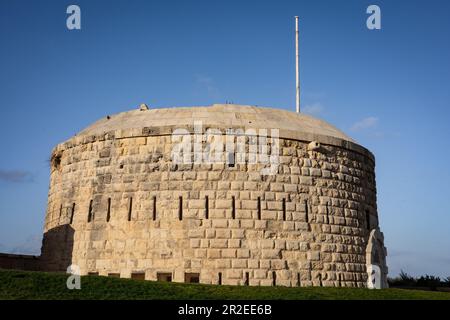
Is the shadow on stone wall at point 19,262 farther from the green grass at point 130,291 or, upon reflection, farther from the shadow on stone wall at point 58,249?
the green grass at point 130,291

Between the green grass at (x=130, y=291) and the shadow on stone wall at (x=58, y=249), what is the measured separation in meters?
4.21

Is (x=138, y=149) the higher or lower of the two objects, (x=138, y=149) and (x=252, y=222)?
the higher

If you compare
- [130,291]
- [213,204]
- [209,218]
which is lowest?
[130,291]

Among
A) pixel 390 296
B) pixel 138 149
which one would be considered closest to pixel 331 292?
pixel 390 296

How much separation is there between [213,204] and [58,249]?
5725mm

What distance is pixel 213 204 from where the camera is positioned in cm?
1655

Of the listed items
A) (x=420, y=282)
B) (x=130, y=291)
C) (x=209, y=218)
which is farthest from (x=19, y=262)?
(x=420, y=282)

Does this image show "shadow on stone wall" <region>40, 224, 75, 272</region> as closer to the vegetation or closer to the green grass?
the green grass

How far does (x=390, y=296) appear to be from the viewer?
1511cm

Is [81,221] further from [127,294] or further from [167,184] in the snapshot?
[127,294]

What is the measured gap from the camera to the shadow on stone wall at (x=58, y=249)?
17.9 meters

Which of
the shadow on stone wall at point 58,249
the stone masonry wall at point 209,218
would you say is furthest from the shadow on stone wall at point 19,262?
the stone masonry wall at point 209,218

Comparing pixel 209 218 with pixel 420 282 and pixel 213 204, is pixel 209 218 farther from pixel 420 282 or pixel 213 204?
pixel 420 282
